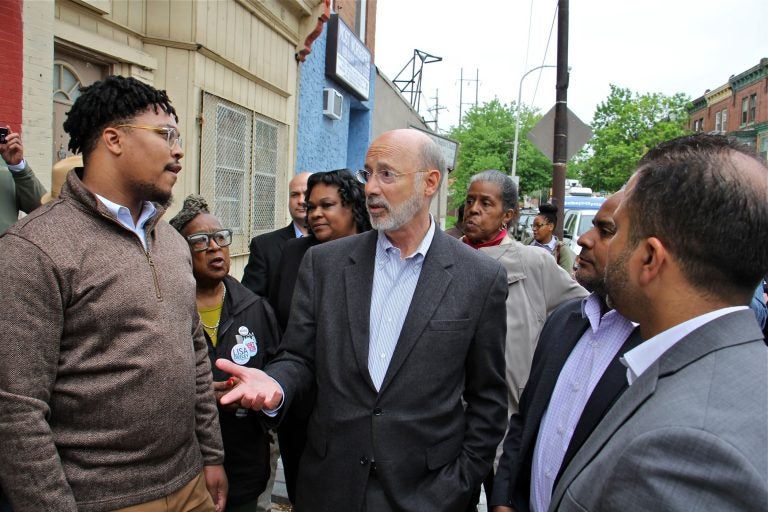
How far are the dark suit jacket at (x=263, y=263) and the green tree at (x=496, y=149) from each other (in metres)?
36.8

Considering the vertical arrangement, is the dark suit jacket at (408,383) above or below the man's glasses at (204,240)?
below

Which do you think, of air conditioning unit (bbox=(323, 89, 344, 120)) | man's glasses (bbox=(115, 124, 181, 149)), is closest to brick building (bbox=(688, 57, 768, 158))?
air conditioning unit (bbox=(323, 89, 344, 120))

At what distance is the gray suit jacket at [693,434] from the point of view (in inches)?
39.4

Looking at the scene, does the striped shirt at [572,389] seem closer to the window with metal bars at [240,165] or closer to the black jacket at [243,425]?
the black jacket at [243,425]

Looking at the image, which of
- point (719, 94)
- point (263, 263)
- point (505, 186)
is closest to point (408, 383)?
point (505, 186)

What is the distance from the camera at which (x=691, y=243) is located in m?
1.24

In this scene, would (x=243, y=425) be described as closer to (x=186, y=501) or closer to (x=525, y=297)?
(x=186, y=501)

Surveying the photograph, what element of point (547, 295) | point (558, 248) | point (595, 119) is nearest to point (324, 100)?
point (558, 248)

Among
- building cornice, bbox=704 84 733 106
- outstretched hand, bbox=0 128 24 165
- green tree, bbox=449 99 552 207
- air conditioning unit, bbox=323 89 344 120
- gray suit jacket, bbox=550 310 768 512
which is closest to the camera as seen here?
gray suit jacket, bbox=550 310 768 512

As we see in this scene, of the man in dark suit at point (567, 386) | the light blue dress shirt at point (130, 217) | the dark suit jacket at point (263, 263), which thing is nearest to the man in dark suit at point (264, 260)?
the dark suit jacket at point (263, 263)

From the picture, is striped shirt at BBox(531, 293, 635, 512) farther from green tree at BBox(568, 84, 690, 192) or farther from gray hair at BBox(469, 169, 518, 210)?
green tree at BBox(568, 84, 690, 192)

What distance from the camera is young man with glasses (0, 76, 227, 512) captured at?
5.55ft

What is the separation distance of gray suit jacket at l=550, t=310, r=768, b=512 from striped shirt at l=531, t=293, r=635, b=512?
2.78ft

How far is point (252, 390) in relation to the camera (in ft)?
6.72
